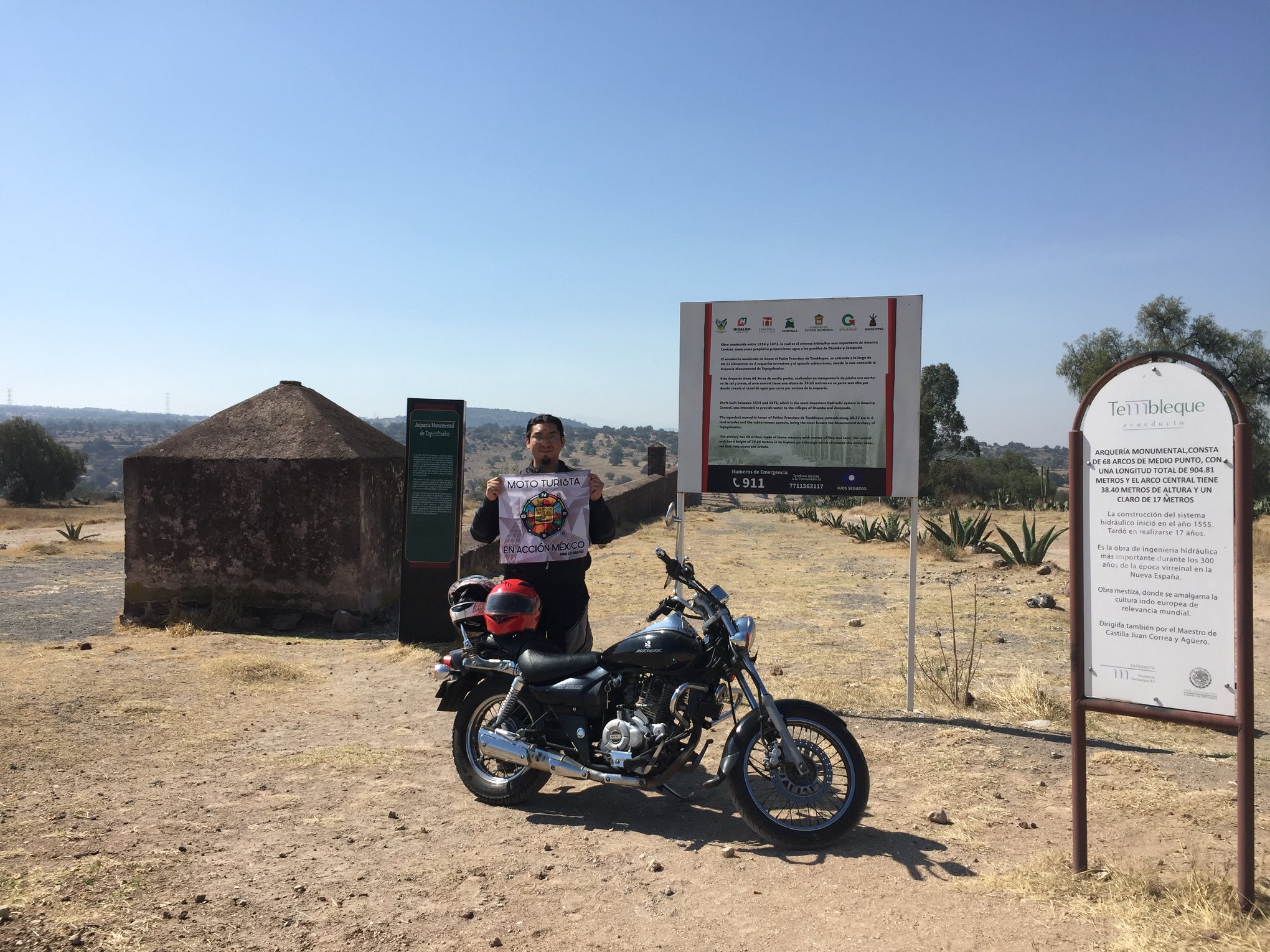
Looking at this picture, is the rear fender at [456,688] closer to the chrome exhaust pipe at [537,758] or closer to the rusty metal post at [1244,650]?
the chrome exhaust pipe at [537,758]

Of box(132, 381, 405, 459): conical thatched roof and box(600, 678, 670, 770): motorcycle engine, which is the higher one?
box(132, 381, 405, 459): conical thatched roof

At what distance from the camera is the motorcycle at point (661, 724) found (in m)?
3.79

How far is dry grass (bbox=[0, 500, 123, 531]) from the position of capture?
23250 millimetres

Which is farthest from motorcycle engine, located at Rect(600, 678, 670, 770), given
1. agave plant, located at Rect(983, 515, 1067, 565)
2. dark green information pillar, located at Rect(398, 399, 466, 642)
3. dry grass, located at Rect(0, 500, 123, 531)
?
dry grass, located at Rect(0, 500, 123, 531)

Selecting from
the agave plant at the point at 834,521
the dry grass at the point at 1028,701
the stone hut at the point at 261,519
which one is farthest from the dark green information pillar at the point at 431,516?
the agave plant at the point at 834,521

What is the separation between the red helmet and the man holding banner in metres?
0.30

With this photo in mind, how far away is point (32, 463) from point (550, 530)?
48066 mm

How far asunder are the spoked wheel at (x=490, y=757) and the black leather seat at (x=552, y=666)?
197mm

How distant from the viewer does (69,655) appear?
7.33m

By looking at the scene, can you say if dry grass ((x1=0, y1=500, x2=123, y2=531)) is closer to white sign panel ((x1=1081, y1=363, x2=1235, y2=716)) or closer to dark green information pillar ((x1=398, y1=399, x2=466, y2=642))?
dark green information pillar ((x1=398, y1=399, x2=466, y2=642))

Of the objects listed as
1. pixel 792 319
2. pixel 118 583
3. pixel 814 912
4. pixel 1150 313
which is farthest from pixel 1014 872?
pixel 1150 313

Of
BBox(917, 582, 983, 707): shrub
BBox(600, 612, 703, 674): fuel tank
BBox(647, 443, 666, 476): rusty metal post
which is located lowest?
BBox(917, 582, 983, 707): shrub

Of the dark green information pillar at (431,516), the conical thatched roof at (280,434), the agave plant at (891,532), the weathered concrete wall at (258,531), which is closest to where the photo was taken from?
the dark green information pillar at (431,516)

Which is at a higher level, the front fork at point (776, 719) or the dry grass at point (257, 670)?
the front fork at point (776, 719)
